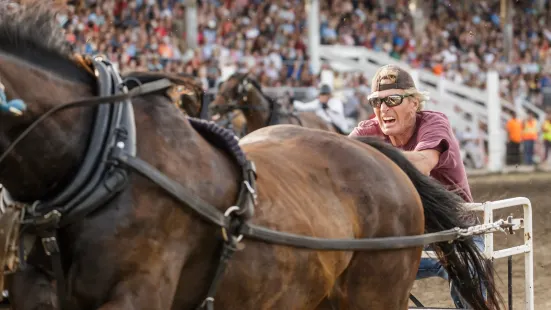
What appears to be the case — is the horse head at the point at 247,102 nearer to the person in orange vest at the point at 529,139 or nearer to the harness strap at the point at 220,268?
the harness strap at the point at 220,268

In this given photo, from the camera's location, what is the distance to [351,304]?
3871 mm

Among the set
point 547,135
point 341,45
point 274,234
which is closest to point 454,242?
point 274,234

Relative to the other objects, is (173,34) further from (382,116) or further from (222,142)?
(222,142)

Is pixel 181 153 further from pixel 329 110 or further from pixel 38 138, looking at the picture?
pixel 329 110

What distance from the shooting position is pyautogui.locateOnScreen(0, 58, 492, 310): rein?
2873 millimetres

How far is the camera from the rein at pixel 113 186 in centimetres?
287

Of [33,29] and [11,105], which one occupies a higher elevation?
[33,29]

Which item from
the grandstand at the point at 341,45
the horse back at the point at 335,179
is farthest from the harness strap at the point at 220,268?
the grandstand at the point at 341,45

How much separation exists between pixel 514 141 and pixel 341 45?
5102 millimetres

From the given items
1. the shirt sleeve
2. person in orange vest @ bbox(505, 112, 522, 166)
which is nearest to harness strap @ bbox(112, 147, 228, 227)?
the shirt sleeve

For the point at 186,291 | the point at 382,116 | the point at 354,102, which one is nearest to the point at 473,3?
the point at 354,102

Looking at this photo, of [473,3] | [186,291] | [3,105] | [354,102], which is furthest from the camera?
[473,3]

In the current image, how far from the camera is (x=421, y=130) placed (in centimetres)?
472

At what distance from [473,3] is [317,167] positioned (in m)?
27.5
